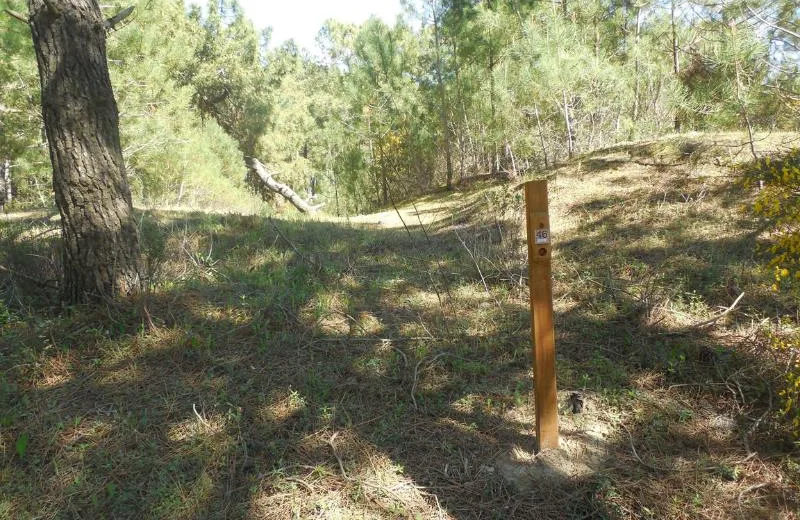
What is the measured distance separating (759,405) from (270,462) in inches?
113

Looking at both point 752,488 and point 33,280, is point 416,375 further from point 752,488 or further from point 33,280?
point 33,280

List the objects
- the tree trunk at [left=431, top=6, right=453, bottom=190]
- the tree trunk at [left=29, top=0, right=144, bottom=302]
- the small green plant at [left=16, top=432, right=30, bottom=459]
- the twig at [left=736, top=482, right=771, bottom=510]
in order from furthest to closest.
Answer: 1. the tree trunk at [left=431, top=6, right=453, bottom=190]
2. the tree trunk at [left=29, top=0, right=144, bottom=302]
3. the small green plant at [left=16, top=432, right=30, bottom=459]
4. the twig at [left=736, top=482, right=771, bottom=510]

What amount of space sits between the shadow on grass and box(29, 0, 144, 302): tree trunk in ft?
1.09

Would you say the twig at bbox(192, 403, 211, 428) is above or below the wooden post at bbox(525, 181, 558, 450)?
below

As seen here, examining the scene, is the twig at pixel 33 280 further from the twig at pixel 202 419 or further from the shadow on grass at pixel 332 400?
the twig at pixel 202 419

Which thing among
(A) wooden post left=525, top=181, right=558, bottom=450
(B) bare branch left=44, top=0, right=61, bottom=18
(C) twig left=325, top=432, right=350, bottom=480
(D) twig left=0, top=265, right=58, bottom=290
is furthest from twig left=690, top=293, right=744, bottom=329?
(B) bare branch left=44, top=0, right=61, bottom=18

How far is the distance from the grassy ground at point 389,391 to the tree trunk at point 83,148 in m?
0.33

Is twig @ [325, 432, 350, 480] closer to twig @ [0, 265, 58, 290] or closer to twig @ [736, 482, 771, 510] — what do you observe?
twig @ [736, 482, 771, 510]

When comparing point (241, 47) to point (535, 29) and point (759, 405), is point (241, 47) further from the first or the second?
point (759, 405)

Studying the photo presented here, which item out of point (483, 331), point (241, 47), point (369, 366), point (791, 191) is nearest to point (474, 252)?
point (483, 331)

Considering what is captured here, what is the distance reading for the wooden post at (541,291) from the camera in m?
2.32

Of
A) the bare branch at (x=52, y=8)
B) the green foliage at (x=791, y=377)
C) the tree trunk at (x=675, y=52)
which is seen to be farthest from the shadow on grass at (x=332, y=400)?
the tree trunk at (x=675, y=52)

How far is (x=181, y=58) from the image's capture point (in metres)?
14.4

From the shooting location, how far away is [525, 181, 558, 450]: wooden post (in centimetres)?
232
